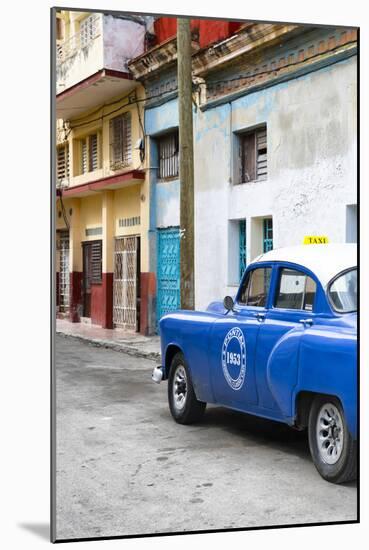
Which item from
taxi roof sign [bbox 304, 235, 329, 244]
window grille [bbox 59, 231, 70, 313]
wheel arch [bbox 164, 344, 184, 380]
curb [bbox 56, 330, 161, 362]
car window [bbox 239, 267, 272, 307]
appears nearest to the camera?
window grille [bbox 59, 231, 70, 313]

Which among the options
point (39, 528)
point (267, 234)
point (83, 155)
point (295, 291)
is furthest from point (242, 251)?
point (39, 528)

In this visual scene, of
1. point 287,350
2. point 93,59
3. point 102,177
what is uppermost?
point 93,59

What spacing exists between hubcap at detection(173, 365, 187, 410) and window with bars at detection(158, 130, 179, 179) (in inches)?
50.6

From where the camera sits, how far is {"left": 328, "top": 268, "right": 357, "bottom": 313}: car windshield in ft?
16.6

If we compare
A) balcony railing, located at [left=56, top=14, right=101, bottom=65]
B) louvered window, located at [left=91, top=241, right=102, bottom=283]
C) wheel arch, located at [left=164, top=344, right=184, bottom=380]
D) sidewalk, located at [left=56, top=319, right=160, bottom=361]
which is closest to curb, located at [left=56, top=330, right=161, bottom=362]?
sidewalk, located at [left=56, top=319, right=160, bottom=361]

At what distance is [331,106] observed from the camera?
5.31 metres

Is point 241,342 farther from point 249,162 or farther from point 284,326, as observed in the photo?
point 249,162

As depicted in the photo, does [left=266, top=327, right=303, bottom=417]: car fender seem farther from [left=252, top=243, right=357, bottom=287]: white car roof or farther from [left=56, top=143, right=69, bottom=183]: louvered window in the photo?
[left=56, top=143, right=69, bottom=183]: louvered window

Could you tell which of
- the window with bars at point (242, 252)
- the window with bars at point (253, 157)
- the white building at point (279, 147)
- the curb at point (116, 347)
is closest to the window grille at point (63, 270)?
the curb at point (116, 347)

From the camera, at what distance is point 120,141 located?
5.38 metres

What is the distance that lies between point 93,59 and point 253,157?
113cm

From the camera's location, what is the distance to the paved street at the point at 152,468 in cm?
481

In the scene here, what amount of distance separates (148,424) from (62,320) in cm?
88

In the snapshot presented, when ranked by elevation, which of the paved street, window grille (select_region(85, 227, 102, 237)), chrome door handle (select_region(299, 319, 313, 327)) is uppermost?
window grille (select_region(85, 227, 102, 237))
